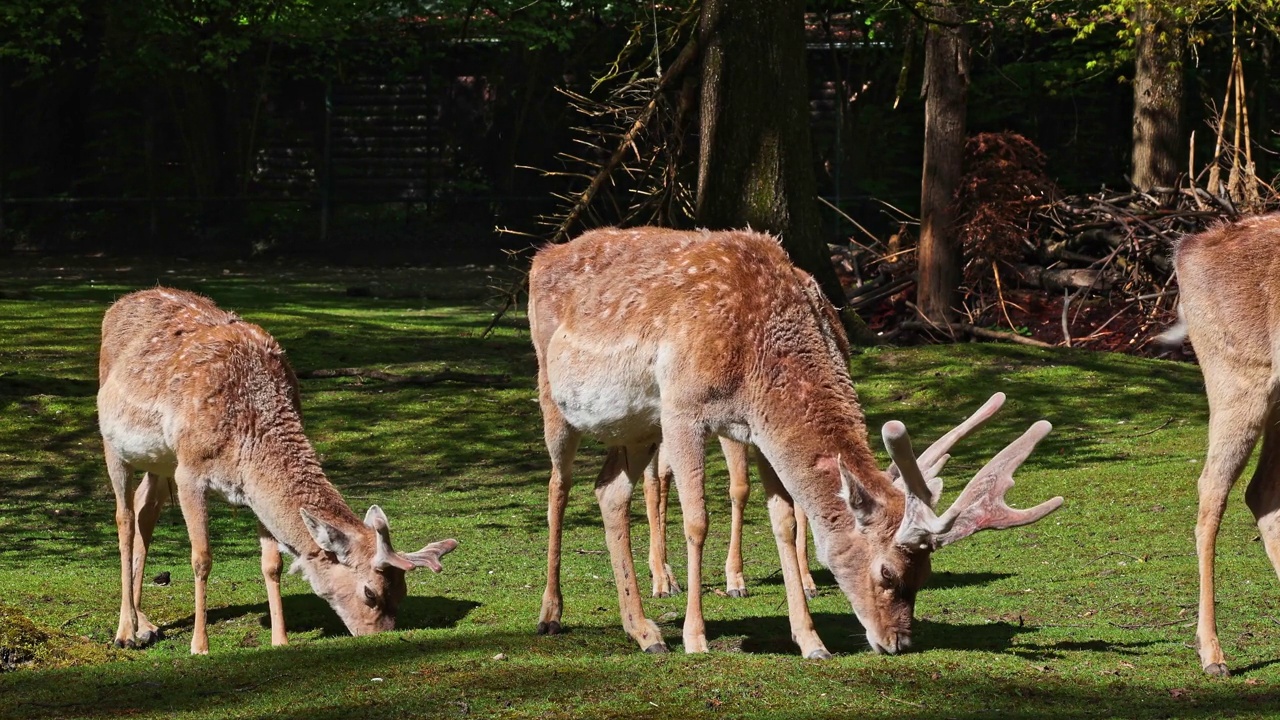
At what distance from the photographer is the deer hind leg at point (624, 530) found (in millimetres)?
7230

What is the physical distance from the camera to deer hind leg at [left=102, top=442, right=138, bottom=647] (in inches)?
334

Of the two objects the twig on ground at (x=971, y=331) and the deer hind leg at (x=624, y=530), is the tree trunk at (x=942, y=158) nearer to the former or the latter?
the twig on ground at (x=971, y=331)

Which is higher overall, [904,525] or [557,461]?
[904,525]

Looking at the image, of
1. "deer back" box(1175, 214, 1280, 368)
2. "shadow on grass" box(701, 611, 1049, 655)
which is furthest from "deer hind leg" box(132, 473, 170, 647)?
"deer back" box(1175, 214, 1280, 368)

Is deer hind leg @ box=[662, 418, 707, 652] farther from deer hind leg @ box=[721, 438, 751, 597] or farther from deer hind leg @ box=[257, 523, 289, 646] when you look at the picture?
deer hind leg @ box=[257, 523, 289, 646]

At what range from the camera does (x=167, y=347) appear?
Result: 30.3 ft

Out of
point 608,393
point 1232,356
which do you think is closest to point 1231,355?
point 1232,356

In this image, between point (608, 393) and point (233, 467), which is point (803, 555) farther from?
point (233, 467)

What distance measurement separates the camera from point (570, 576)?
389 inches

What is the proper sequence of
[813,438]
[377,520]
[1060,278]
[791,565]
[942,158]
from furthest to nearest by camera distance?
[1060,278] < [942,158] < [377,520] < [791,565] < [813,438]

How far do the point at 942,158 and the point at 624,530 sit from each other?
12.4 m

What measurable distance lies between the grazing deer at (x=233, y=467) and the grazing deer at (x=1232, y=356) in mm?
3791

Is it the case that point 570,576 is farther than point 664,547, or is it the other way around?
point 570,576

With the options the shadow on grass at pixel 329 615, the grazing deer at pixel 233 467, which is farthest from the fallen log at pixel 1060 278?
the grazing deer at pixel 233 467
